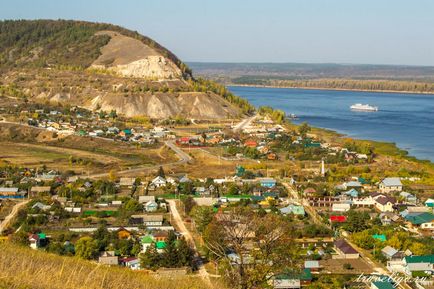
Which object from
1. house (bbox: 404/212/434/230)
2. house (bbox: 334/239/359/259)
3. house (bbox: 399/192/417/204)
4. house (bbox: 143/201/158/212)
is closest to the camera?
house (bbox: 334/239/359/259)

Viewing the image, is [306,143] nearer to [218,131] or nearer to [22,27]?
[218,131]

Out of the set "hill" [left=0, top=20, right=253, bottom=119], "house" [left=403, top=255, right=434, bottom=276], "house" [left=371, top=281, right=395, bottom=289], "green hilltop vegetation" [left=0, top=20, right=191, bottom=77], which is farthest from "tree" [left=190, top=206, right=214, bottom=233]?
"green hilltop vegetation" [left=0, top=20, right=191, bottom=77]

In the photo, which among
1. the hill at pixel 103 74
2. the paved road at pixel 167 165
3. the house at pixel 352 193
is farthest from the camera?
the hill at pixel 103 74

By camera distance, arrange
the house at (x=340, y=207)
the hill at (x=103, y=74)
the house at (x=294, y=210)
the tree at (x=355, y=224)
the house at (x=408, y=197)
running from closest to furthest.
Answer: the tree at (x=355, y=224)
the house at (x=294, y=210)
the house at (x=340, y=207)
the house at (x=408, y=197)
the hill at (x=103, y=74)

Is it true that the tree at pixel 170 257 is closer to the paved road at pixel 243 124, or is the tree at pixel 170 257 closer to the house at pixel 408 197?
the house at pixel 408 197

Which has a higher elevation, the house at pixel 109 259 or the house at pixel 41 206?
the house at pixel 109 259

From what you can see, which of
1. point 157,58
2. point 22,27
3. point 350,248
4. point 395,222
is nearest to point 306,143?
point 395,222

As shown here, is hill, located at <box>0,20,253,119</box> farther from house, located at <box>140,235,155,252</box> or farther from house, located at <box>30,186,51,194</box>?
house, located at <box>140,235,155,252</box>

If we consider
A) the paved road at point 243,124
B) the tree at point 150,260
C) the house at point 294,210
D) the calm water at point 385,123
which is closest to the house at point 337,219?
the house at point 294,210
